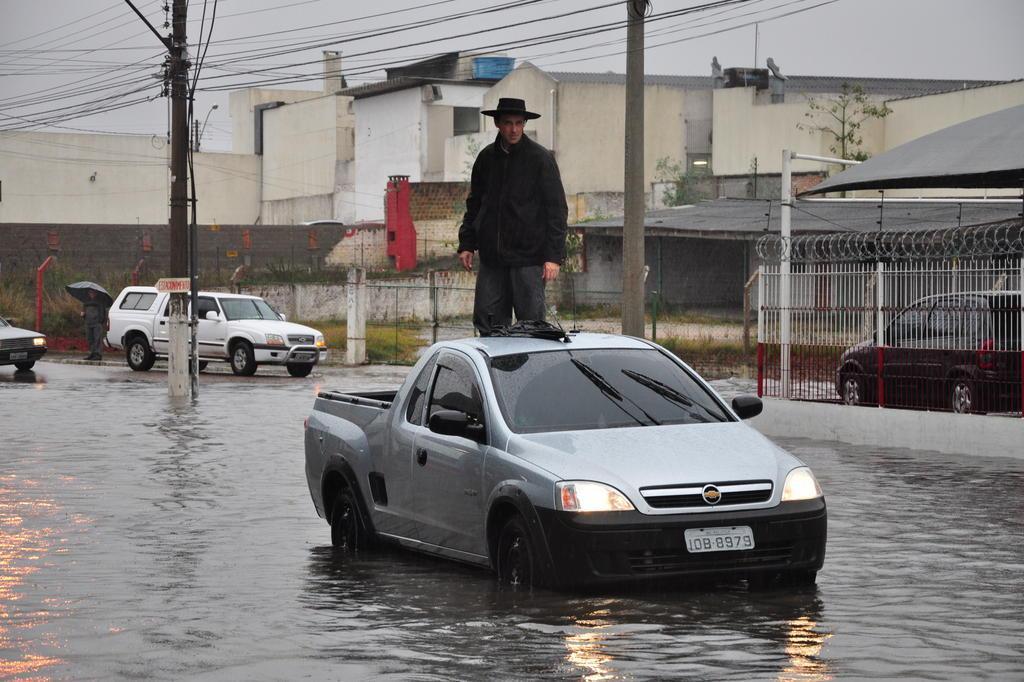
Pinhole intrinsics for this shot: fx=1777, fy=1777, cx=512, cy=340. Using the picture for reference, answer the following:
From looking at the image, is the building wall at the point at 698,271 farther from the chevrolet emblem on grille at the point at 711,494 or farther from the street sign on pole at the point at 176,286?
the chevrolet emblem on grille at the point at 711,494

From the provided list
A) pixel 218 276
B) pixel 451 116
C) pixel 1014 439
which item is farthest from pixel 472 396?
pixel 451 116

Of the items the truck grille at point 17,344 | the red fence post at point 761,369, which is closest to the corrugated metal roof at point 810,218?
the truck grille at point 17,344

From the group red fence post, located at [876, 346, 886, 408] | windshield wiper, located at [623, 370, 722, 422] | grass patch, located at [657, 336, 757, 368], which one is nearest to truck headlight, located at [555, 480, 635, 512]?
windshield wiper, located at [623, 370, 722, 422]

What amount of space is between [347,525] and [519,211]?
10.5 ft

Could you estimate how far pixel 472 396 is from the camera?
10219 mm

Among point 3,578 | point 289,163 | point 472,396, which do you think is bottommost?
point 3,578

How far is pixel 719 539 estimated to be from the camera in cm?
894

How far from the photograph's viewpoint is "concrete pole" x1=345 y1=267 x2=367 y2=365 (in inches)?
1626

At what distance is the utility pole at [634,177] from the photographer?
20.2 metres

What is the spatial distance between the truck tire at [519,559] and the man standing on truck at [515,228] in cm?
418

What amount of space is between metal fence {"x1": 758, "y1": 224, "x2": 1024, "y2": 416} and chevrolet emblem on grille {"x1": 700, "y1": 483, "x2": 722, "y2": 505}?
9430 millimetres

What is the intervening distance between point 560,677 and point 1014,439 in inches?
483

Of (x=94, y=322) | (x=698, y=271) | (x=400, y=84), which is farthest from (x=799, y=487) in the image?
(x=400, y=84)

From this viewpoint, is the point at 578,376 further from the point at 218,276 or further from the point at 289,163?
the point at 289,163
